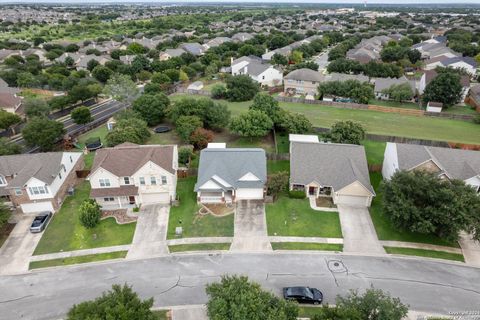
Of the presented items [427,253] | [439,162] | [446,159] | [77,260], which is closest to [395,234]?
[427,253]

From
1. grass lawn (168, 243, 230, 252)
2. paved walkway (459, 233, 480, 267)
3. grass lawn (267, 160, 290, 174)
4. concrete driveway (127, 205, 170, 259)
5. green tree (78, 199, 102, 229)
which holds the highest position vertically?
green tree (78, 199, 102, 229)

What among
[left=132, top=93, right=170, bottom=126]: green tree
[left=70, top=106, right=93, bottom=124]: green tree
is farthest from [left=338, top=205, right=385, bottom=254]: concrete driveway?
[left=70, top=106, right=93, bottom=124]: green tree

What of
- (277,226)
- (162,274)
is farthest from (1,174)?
(277,226)

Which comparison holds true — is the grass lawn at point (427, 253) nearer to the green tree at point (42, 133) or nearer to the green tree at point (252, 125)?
the green tree at point (252, 125)

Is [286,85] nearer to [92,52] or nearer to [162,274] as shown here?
[162,274]

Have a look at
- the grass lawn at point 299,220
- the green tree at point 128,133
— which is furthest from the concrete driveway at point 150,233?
the green tree at point 128,133

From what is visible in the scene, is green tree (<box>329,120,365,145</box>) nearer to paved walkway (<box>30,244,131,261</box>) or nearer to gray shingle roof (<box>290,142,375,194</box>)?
gray shingle roof (<box>290,142,375,194</box>)
